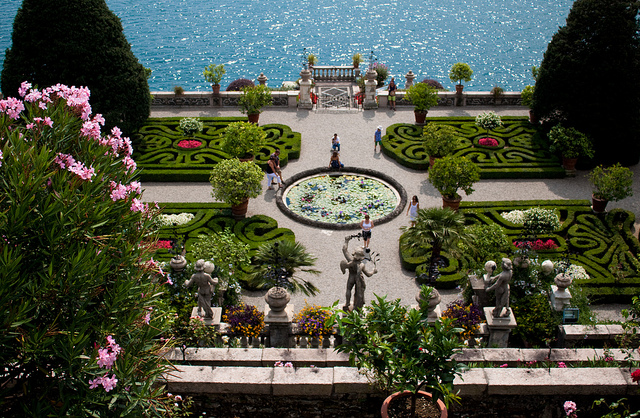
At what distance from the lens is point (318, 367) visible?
11906mm

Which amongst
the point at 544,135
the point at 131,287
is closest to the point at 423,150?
the point at 544,135

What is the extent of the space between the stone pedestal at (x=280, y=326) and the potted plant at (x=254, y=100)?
54.3 ft

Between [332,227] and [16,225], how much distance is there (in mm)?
14854

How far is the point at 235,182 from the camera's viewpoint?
848 inches

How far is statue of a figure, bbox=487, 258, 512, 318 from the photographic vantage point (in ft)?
46.1

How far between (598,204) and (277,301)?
13.9m

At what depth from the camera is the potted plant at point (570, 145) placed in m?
25.5

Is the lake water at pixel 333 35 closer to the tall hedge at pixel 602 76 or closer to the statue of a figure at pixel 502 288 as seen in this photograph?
the tall hedge at pixel 602 76

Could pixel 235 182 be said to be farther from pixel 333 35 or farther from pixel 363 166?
pixel 333 35

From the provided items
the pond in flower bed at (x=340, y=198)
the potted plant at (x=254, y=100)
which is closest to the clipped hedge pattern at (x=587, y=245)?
the pond in flower bed at (x=340, y=198)

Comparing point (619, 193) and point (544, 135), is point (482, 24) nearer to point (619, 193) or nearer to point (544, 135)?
point (544, 135)

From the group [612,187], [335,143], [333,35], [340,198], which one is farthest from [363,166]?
[333,35]

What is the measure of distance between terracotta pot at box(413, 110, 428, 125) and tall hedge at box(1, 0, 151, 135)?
12985mm

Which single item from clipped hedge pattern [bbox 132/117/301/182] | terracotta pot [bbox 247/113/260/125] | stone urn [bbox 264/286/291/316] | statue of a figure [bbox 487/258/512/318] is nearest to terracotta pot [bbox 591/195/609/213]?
statue of a figure [bbox 487/258/512/318]
